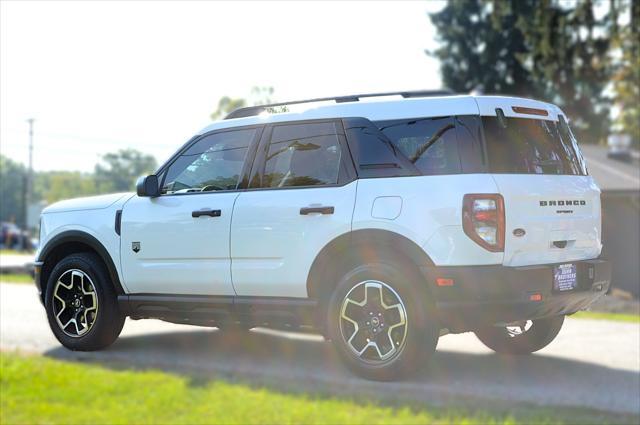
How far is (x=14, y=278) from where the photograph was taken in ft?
106

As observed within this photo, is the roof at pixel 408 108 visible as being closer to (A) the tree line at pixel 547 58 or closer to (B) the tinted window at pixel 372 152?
(B) the tinted window at pixel 372 152

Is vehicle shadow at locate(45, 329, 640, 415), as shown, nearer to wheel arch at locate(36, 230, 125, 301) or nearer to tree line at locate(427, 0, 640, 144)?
wheel arch at locate(36, 230, 125, 301)

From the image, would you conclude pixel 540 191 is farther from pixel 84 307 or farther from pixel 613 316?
pixel 613 316

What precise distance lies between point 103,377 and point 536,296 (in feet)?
13.0

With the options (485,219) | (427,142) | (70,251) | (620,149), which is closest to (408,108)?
(427,142)

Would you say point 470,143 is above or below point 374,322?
above

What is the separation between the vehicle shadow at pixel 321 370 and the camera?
5.59m

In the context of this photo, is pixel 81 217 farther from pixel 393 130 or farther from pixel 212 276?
pixel 393 130

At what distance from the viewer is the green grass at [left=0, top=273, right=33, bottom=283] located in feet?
101

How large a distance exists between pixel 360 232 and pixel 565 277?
972 mm

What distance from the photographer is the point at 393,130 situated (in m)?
3.42

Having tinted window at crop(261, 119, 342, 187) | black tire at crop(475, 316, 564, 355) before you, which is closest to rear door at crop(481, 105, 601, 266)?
black tire at crop(475, 316, 564, 355)

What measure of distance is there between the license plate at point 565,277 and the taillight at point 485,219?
0.40 metres

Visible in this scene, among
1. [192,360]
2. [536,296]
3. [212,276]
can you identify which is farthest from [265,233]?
[192,360]
